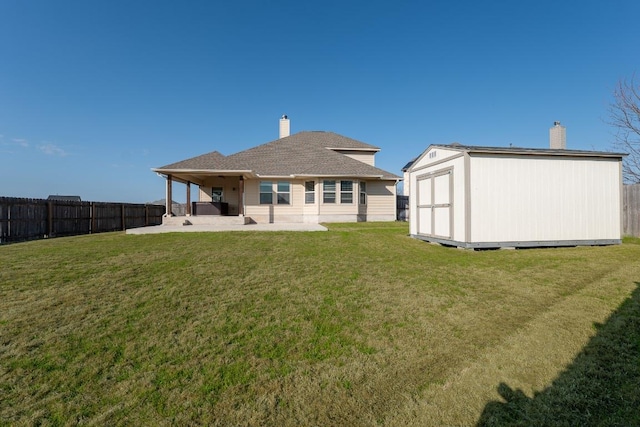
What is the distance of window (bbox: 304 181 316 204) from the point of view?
18.3m

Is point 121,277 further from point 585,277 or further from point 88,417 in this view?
point 585,277

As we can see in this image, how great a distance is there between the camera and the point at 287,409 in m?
2.56

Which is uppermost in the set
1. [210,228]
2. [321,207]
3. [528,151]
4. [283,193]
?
[528,151]

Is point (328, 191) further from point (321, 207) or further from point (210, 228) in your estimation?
point (210, 228)

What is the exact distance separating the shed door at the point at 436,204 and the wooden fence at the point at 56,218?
16466mm

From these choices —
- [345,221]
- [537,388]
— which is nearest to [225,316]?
[537,388]

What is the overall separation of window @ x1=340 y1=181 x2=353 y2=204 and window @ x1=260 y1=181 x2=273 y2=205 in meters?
4.52

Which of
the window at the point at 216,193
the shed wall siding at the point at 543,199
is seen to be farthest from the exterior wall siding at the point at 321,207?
the shed wall siding at the point at 543,199

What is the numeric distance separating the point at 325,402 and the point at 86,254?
7980mm

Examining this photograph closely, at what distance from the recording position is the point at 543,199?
8.65m

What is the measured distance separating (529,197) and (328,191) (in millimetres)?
11043

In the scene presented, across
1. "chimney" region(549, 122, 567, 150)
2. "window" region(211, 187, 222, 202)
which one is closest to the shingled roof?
"window" region(211, 187, 222, 202)

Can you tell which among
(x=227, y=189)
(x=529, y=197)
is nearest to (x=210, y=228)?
(x=227, y=189)

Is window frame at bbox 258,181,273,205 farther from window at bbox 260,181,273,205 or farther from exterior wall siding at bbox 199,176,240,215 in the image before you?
exterior wall siding at bbox 199,176,240,215
